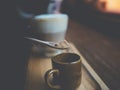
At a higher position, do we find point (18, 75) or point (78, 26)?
point (18, 75)

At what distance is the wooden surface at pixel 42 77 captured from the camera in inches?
27.9

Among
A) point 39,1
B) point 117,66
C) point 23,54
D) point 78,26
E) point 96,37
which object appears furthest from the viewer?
point 78,26

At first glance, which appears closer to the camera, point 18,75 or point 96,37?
point 18,75

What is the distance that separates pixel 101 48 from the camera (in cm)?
218

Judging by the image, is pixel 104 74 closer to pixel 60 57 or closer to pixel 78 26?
Answer: pixel 60 57

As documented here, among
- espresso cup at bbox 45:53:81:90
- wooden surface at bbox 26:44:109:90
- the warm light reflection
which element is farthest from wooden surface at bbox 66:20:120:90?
espresso cup at bbox 45:53:81:90

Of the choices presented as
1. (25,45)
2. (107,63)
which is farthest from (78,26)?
(25,45)

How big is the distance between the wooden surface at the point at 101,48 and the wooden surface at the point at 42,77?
0.71 metres

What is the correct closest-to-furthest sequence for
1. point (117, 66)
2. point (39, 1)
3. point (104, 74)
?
point (104, 74)
point (117, 66)
point (39, 1)

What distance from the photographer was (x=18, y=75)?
0.82 meters

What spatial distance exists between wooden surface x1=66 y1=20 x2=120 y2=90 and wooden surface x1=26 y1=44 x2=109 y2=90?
71cm

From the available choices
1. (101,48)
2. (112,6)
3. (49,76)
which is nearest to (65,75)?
(49,76)

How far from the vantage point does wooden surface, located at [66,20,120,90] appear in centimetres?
165

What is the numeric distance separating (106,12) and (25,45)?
1.83 meters
